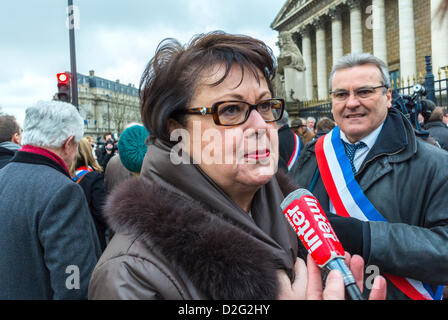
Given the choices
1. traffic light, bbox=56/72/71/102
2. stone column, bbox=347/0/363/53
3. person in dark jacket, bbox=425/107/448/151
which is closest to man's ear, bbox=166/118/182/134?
person in dark jacket, bbox=425/107/448/151

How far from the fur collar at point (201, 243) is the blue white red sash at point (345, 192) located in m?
1.07

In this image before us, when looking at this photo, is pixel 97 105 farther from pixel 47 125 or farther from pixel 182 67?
pixel 182 67

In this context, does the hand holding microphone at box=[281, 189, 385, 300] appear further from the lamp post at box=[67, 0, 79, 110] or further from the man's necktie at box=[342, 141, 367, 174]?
the lamp post at box=[67, 0, 79, 110]

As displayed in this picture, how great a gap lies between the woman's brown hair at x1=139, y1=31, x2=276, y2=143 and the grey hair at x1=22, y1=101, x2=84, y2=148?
1262 mm

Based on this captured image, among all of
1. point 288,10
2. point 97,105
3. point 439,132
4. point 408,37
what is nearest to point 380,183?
point 439,132

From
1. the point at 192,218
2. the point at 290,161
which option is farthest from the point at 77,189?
the point at 290,161

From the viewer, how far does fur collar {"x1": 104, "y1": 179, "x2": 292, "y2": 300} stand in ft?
3.98

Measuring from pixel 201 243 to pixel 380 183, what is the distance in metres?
1.44

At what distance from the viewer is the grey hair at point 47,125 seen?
A: 2598mm

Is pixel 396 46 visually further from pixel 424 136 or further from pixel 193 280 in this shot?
pixel 193 280

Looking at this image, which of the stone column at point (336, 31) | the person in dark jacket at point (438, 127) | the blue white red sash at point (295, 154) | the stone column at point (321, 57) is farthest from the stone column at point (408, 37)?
the blue white red sash at point (295, 154)

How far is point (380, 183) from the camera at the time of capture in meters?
2.24

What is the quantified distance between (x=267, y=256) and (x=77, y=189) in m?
1.59

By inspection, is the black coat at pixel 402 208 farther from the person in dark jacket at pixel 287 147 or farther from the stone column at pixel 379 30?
the stone column at pixel 379 30
